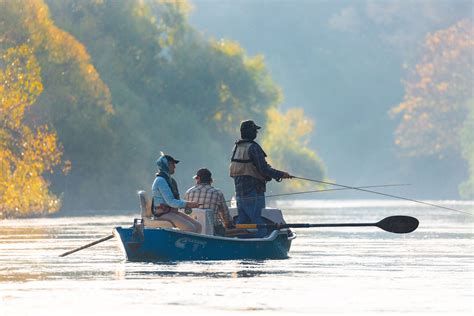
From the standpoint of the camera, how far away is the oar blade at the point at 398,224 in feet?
94.1

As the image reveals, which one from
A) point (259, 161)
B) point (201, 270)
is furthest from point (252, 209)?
point (201, 270)

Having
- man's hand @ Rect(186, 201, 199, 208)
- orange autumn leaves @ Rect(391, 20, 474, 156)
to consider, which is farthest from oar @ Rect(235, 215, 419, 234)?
orange autumn leaves @ Rect(391, 20, 474, 156)

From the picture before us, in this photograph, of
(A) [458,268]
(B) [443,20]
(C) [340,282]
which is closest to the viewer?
(C) [340,282]

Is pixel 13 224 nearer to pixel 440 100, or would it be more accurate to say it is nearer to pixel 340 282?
pixel 340 282

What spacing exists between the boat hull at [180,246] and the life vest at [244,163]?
3.90 ft

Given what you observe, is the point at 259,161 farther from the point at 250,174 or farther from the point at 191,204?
the point at 191,204

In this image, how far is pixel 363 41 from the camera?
176 m

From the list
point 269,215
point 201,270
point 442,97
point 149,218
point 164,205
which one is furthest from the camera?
point 442,97

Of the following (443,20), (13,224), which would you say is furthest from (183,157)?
(443,20)

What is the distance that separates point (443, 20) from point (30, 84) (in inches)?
4373

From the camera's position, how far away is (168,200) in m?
27.9

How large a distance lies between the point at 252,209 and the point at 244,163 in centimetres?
84

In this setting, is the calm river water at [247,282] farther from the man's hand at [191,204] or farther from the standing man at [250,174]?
the standing man at [250,174]

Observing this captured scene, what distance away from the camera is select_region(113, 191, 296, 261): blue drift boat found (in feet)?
89.8
